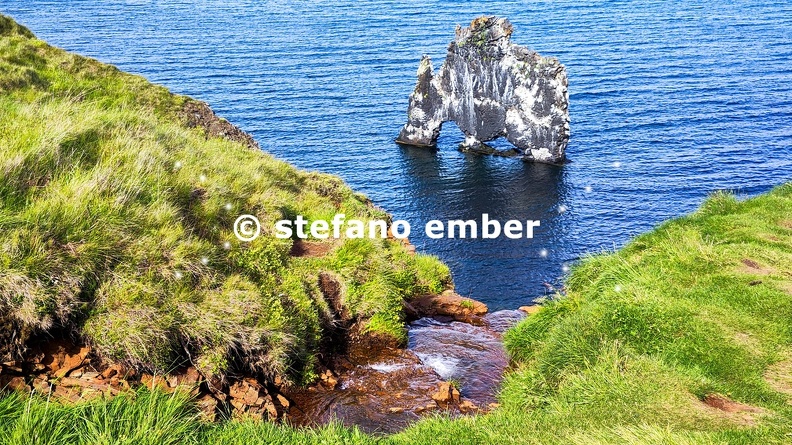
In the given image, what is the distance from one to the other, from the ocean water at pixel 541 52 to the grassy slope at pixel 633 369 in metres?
23.2

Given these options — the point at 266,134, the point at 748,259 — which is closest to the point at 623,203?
the point at 266,134

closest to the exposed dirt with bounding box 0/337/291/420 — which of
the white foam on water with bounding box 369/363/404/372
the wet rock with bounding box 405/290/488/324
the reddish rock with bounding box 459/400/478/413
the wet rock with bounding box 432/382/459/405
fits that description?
the wet rock with bounding box 432/382/459/405

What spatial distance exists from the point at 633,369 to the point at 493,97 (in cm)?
6577

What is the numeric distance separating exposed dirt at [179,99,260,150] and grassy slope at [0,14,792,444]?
2005 centimetres

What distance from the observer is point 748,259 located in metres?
15.8

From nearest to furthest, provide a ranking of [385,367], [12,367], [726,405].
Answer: [12,367]
[726,405]
[385,367]

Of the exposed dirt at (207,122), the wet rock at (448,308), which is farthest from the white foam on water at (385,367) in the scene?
the exposed dirt at (207,122)

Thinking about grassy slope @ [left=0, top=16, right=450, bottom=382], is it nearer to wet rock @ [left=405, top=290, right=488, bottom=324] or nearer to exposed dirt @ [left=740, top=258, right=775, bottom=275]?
wet rock @ [left=405, top=290, right=488, bottom=324]

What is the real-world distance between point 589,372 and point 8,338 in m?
9.54

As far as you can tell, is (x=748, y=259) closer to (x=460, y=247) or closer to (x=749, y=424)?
(x=749, y=424)

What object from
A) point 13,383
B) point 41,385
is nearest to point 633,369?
point 41,385

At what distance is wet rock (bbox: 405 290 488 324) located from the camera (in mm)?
21812

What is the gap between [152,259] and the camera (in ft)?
43.7

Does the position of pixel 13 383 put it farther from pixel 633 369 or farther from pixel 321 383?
pixel 633 369
